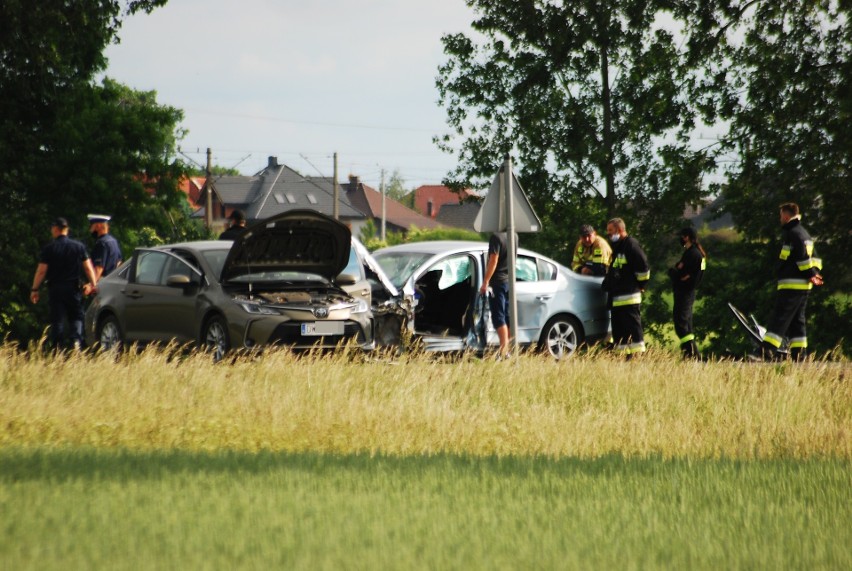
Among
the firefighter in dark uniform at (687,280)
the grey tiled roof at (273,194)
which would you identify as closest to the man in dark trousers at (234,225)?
the firefighter in dark uniform at (687,280)

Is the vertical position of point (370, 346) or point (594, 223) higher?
point (594, 223)

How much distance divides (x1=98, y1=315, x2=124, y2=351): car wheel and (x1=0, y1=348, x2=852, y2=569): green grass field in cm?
294

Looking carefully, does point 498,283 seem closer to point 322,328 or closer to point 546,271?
point 546,271

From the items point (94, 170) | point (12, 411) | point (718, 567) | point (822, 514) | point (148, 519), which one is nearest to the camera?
point (718, 567)

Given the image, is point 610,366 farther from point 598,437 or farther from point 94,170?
point 94,170

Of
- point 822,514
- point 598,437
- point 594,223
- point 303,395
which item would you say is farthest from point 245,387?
point 594,223

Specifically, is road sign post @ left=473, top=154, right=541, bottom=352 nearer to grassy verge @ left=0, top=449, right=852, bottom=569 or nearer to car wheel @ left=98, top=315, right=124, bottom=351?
car wheel @ left=98, top=315, right=124, bottom=351

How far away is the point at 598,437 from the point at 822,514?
3328 millimetres

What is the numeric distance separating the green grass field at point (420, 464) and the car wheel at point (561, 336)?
2411mm

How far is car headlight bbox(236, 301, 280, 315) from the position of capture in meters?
13.5

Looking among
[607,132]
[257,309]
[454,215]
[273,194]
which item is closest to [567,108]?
[607,132]

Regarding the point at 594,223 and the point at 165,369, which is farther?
the point at 594,223

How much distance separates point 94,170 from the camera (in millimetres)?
35031

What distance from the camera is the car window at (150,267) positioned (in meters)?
14.9
